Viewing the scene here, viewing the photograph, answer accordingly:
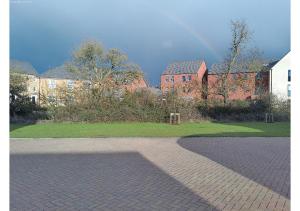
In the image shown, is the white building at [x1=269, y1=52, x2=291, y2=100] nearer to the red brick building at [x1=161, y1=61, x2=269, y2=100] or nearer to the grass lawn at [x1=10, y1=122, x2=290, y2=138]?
the red brick building at [x1=161, y1=61, x2=269, y2=100]

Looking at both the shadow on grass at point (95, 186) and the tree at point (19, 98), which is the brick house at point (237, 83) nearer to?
the tree at point (19, 98)

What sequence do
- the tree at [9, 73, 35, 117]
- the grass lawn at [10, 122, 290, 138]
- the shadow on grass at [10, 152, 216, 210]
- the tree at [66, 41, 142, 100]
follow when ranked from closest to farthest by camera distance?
the shadow on grass at [10, 152, 216, 210] → the grass lawn at [10, 122, 290, 138] → the tree at [9, 73, 35, 117] → the tree at [66, 41, 142, 100]

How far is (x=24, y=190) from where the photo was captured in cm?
545

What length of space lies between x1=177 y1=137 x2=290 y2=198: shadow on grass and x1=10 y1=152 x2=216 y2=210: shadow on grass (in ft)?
6.90

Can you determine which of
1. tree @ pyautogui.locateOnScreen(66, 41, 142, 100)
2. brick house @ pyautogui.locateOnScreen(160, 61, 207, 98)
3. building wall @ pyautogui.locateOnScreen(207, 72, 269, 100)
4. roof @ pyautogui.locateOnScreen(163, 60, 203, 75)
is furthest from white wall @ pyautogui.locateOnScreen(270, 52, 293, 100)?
tree @ pyautogui.locateOnScreen(66, 41, 142, 100)

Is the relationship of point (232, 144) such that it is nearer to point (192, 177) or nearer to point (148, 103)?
point (192, 177)

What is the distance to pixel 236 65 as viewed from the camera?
31.9 metres

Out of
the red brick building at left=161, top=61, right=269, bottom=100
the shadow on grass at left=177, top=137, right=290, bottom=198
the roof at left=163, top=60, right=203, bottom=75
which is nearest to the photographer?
the shadow on grass at left=177, top=137, right=290, bottom=198

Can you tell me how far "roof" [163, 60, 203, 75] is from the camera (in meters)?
64.8

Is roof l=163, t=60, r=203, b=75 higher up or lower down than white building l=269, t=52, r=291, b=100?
higher up

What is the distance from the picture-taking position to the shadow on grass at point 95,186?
183 inches

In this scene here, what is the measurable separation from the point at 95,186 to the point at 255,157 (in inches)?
229
